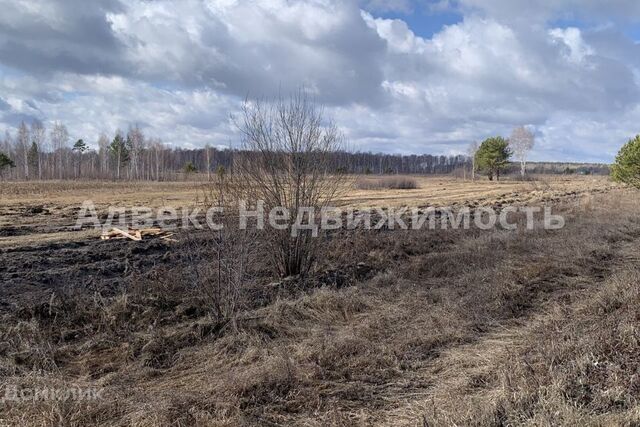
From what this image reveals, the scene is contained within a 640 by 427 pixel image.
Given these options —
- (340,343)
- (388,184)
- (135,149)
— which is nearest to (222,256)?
(340,343)

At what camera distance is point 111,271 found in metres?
9.71

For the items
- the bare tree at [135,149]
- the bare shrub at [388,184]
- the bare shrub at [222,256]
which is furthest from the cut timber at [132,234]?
the bare tree at [135,149]

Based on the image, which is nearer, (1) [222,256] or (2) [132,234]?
(1) [222,256]

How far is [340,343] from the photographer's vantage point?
205 inches

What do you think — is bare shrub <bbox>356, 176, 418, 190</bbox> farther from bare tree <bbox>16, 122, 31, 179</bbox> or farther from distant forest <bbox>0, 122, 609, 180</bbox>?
bare tree <bbox>16, 122, 31, 179</bbox>

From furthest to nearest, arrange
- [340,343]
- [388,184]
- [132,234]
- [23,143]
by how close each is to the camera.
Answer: [23,143] → [388,184] → [132,234] → [340,343]

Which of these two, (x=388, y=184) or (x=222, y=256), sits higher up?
(x=388, y=184)

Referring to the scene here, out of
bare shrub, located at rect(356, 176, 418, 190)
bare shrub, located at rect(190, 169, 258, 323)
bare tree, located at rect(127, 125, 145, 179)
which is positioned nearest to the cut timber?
bare shrub, located at rect(190, 169, 258, 323)

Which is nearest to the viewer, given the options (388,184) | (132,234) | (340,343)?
(340,343)

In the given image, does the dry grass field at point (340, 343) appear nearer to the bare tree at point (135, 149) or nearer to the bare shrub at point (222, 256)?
the bare shrub at point (222, 256)

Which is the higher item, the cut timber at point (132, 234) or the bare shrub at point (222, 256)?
the bare shrub at point (222, 256)

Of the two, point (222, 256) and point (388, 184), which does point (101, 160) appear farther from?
point (222, 256)

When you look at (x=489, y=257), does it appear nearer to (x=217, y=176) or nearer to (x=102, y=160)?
(x=217, y=176)

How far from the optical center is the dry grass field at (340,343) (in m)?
3.67
